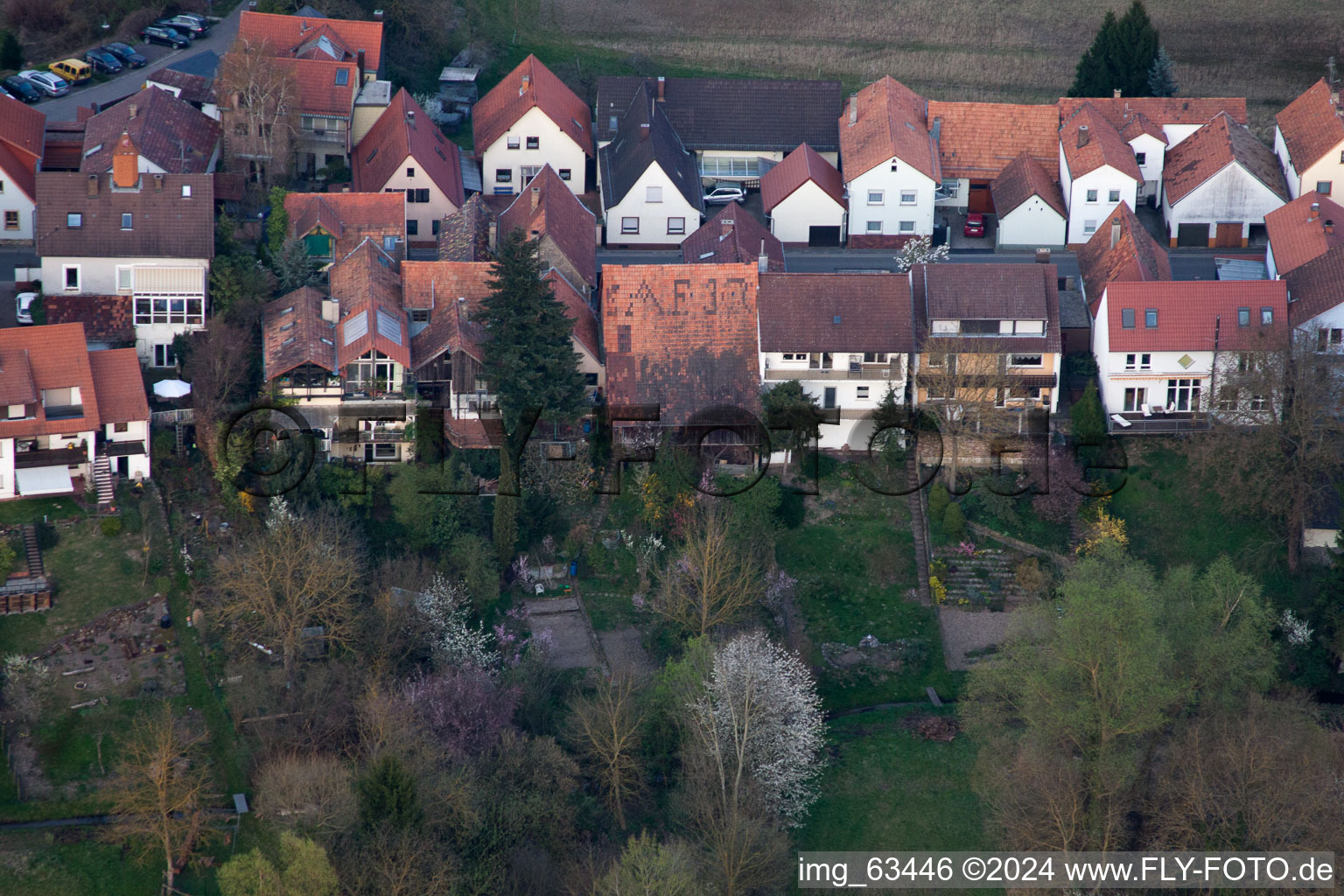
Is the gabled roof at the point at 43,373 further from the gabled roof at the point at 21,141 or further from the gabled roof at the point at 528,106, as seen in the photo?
the gabled roof at the point at 528,106

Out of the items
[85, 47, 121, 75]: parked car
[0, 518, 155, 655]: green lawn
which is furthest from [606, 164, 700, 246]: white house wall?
[85, 47, 121, 75]: parked car

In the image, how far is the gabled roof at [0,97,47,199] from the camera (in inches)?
3364

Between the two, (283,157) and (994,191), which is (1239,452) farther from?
(283,157)

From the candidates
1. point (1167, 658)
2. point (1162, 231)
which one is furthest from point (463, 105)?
point (1167, 658)

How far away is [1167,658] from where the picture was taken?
65500 millimetres

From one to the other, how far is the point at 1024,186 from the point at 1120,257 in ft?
26.7

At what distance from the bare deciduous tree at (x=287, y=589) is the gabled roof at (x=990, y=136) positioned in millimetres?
37284

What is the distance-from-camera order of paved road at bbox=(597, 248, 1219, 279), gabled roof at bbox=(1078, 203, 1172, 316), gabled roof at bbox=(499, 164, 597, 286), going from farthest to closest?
paved road at bbox=(597, 248, 1219, 279)
gabled roof at bbox=(499, 164, 597, 286)
gabled roof at bbox=(1078, 203, 1172, 316)

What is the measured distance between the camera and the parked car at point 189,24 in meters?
102

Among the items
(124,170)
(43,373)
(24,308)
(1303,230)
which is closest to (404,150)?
(124,170)

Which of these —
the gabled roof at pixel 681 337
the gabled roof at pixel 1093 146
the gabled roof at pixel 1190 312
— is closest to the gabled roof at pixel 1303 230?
the gabled roof at pixel 1190 312

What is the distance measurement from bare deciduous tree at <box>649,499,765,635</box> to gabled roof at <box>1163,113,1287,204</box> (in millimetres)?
30166

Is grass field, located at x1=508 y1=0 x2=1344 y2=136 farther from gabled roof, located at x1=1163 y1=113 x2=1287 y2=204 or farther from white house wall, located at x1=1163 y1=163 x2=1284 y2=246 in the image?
white house wall, located at x1=1163 y1=163 x2=1284 y2=246

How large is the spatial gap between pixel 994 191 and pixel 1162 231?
26.5 ft
